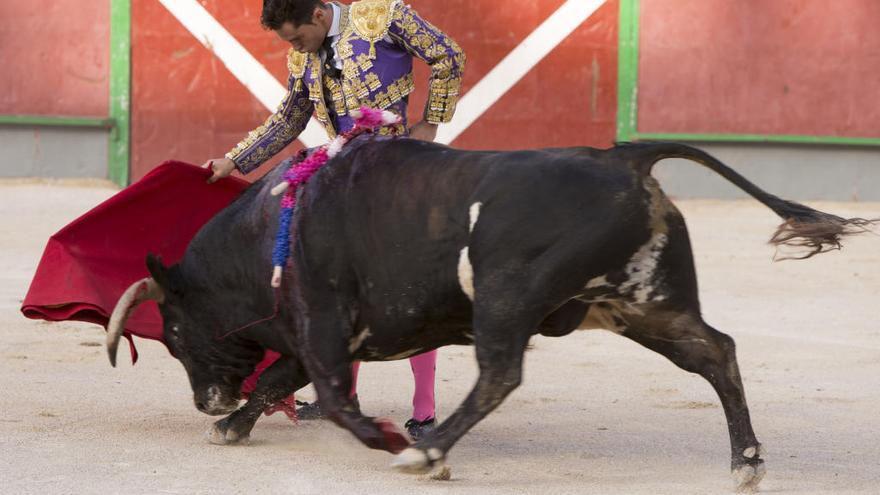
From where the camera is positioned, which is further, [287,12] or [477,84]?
[477,84]

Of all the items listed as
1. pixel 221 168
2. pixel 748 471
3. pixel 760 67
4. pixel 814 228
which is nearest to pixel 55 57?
pixel 760 67

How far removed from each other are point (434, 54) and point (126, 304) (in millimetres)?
950

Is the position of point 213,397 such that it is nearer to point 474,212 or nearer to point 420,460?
point 420,460

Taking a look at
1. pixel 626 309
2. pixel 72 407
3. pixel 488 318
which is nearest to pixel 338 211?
pixel 488 318

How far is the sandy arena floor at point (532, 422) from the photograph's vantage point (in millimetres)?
3162

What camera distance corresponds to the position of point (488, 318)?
3031 mm

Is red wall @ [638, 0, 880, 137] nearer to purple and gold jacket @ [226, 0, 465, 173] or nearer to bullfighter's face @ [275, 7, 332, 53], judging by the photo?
purple and gold jacket @ [226, 0, 465, 173]

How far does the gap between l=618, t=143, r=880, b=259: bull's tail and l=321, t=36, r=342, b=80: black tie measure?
0.85m

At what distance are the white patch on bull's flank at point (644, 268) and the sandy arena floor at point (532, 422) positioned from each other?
42cm

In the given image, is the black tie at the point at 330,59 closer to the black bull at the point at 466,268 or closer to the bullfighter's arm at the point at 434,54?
the bullfighter's arm at the point at 434,54

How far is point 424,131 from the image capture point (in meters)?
3.67

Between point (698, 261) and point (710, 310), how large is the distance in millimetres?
1239

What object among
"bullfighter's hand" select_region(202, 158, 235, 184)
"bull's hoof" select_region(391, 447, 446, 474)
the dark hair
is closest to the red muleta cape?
"bullfighter's hand" select_region(202, 158, 235, 184)

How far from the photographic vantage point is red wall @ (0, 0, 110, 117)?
28.8 ft
